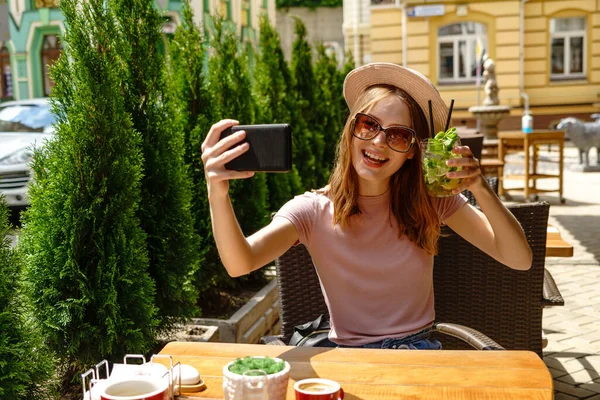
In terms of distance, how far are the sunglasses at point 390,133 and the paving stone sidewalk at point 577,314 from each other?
2144 mm

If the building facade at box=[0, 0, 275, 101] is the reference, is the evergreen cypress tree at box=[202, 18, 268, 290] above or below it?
below

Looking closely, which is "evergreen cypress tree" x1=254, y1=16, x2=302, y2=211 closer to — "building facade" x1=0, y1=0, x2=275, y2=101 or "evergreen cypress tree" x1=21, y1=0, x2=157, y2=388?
"evergreen cypress tree" x1=21, y1=0, x2=157, y2=388

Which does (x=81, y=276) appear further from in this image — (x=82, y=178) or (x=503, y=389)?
(x=503, y=389)

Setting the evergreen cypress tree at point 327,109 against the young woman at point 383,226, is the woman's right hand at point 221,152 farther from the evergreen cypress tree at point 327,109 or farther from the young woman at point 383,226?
the evergreen cypress tree at point 327,109

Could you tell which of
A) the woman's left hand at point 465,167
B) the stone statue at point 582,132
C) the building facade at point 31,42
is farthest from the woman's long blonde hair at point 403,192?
the building facade at point 31,42

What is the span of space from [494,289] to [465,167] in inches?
46.0

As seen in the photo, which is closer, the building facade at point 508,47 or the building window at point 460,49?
the building facade at point 508,47

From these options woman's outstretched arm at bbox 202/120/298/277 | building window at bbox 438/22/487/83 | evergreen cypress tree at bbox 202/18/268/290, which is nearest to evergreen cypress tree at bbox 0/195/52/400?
woman's outstretched arm at bbox 202/120/298/277

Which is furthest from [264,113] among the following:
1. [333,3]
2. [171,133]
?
[333,3]

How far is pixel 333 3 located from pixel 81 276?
97.4 ft

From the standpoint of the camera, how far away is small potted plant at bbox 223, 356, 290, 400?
1.38 meters

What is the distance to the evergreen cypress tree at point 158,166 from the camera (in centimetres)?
349

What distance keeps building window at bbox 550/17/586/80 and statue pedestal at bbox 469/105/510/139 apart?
35.0ft

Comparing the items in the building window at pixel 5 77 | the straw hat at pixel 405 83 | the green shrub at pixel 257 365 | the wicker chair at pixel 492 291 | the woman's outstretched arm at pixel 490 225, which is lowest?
the wicker chair at pixel 492 291
